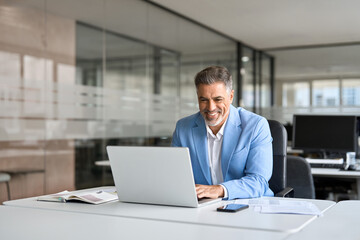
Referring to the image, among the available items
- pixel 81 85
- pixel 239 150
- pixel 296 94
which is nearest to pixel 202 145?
pixel 239 150

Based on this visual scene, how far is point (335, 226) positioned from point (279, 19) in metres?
6.67

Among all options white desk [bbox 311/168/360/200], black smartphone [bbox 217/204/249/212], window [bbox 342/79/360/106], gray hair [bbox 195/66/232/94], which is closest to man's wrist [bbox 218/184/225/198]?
black smartphone [bbox 217/204/249/212]

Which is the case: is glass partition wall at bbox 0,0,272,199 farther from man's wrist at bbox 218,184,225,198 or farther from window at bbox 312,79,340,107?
window at bbox 312,79,340,107

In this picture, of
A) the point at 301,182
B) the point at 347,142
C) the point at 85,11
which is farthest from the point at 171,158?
the point at 85,11

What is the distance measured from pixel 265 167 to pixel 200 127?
43 centimetres

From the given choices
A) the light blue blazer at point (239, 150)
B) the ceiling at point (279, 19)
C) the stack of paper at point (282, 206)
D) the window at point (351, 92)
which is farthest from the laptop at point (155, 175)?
the window at point (351, 92)

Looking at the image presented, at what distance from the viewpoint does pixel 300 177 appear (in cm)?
370

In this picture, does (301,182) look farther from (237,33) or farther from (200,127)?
(237,33)

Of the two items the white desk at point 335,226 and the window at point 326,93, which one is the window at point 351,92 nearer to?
the window at point 326,93

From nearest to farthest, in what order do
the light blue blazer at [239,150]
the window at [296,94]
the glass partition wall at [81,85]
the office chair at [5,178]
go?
the light blue blazer at [239,150]
the office chair at [5,178]
the glass partition wall at [81,85]
the window at [296,94]

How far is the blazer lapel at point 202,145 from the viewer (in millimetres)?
2584

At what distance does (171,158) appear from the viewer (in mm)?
1904

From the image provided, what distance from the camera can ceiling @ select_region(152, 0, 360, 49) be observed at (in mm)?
6957

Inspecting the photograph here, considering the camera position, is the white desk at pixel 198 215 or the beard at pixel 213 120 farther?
the beard at pixel 213 120
